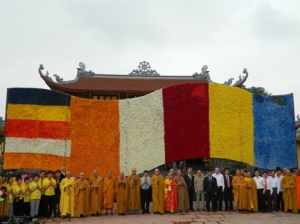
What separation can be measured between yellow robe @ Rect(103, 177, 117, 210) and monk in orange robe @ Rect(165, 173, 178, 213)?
4.92ft

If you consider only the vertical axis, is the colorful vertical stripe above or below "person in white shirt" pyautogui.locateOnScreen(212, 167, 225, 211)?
above

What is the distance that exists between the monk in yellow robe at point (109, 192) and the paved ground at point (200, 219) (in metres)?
0.34

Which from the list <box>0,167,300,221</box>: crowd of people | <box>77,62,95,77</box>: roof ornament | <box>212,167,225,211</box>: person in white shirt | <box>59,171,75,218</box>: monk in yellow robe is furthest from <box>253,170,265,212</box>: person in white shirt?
<box>77,62,95,77</box>: roof ornament

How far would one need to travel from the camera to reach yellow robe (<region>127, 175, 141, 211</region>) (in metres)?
8.80

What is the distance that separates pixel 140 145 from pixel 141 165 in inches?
24.7

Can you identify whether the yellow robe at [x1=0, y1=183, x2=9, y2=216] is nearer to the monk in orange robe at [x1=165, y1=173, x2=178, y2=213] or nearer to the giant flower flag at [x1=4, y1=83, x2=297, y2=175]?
the giant flower flag at [x1=4, y1=83, x2=297, y2=175]

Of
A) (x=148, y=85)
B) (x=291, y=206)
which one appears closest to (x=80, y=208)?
(x=291, y=206)

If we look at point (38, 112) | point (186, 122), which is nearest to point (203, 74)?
point (186, 122)

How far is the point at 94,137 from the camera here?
9727mm

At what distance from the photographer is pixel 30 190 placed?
830 cm

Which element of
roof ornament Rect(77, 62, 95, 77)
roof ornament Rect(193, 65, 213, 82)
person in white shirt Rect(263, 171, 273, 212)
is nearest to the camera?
person in white shirt Rect(263, 171, 273, 212)

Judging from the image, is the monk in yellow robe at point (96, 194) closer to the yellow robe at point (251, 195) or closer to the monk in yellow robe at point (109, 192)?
the monk in yellow robe at point (109, 192)

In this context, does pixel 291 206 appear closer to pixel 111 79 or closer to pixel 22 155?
pixel 22 155

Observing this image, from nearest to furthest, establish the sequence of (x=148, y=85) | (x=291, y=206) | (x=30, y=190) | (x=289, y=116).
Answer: (x=30, y=190)
(x=291, y=206)
(x=289, y=116)
(x=148, y=85)
